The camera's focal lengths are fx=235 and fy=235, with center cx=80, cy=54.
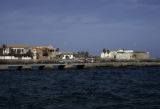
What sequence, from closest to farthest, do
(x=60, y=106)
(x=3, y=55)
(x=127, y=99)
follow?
(x=60, y=106)
(x=127, y=99)
(x=3, y=55)

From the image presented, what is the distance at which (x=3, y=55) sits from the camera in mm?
99812

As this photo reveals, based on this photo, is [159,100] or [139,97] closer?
[159,100]

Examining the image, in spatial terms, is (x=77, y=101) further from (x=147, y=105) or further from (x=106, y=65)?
(x=106, y=65)

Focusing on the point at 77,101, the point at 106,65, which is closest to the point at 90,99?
the point at 77,101

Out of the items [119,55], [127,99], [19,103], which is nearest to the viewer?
[19,103]

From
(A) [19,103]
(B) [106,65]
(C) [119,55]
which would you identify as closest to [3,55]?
(B) [106,65]

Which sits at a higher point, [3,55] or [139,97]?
[3,55]

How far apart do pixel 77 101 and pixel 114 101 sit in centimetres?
338

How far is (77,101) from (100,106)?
2.80m

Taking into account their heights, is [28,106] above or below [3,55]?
below

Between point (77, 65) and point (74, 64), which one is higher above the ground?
point (74, 64)

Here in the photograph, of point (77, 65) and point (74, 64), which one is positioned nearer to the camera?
point (74, 64)

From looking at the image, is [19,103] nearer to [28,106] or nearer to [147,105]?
[28,106]

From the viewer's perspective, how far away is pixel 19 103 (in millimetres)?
20812
